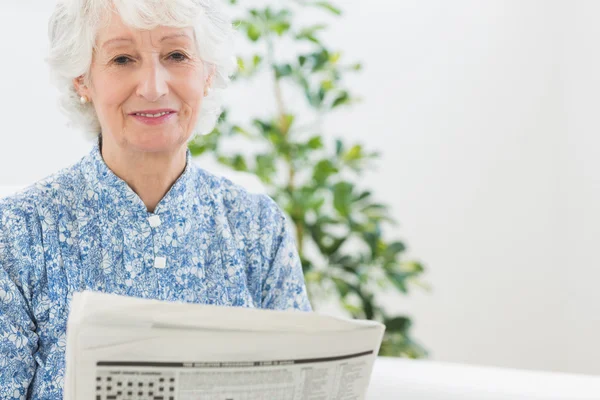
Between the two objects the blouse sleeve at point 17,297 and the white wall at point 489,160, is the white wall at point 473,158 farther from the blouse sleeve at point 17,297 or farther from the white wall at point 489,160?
the blouse sleeve at point 17,297

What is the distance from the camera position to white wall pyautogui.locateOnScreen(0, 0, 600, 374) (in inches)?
117

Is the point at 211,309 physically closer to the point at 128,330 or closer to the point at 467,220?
the point at 128,330

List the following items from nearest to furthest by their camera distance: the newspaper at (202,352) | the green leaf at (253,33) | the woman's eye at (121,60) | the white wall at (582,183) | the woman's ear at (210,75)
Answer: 1. the newspaper at (202,352)
2. the woman's eye at (121,60)
3. the woman's ear at (210,75)
4. the green leaf at (253,33)
5. the white wall at (582,183)

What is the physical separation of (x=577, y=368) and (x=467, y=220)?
73 centimetres

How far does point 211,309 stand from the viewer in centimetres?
83

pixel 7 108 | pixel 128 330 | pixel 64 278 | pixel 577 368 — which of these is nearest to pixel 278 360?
pixel 128 330

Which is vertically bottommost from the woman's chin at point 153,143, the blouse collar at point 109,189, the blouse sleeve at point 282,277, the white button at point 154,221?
the blouse sleeve at point 282,277

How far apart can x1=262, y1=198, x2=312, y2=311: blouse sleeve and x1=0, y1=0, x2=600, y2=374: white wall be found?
154cm

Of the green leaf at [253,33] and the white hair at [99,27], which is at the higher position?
the green leaf at [253,33]

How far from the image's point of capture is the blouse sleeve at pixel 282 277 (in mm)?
1360

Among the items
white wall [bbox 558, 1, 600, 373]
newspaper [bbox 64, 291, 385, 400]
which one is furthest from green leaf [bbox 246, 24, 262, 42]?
newspaper [bbox 64, 291, 385, 400]

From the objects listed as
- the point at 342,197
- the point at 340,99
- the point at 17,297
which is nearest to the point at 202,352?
the point at 17,297

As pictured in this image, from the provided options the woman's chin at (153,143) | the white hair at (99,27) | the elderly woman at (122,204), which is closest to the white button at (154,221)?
the elderly woman at (122,204)

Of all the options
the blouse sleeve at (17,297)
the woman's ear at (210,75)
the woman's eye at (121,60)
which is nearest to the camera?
the blouse sleeve at (17,297)
